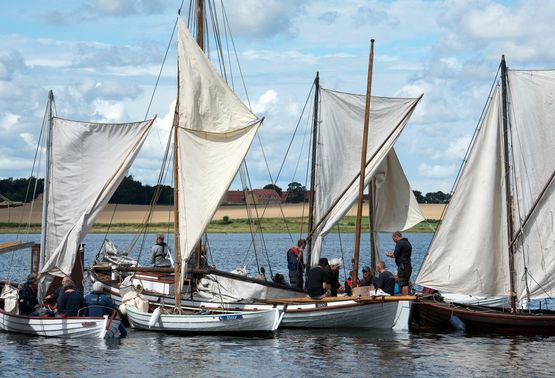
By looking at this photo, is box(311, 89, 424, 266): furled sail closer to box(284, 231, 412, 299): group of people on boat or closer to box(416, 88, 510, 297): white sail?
box(284, 231, 412, 299): group of people on boat

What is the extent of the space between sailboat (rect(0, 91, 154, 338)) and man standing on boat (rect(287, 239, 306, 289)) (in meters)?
6.62

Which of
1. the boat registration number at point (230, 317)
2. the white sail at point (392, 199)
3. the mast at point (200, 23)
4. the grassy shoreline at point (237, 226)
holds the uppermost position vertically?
the mast at point (200, 23)

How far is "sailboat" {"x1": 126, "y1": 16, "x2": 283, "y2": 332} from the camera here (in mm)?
35438

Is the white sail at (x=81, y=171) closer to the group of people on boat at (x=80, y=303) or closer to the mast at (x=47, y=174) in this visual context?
the mast at (x=47, y=174)

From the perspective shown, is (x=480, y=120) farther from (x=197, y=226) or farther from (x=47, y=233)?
(x=47, y=233)

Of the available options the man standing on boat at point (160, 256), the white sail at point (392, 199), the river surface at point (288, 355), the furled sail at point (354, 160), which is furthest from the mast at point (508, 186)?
the man standing on boat at point (160, 256)

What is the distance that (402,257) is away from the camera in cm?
3659

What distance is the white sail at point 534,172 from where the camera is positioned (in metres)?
35.7

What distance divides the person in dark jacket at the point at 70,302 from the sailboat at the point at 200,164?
97.1 inches

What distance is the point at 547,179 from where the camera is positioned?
3562cm

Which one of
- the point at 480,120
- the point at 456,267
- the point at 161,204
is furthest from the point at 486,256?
the point at 161,204

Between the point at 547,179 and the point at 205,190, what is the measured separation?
1080 cm

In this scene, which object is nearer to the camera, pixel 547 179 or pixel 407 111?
pixel 547 179

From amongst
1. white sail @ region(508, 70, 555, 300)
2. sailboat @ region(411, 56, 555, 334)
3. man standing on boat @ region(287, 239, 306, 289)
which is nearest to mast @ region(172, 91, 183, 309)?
man standing on boat @ region(287, 239, 306, 289)
